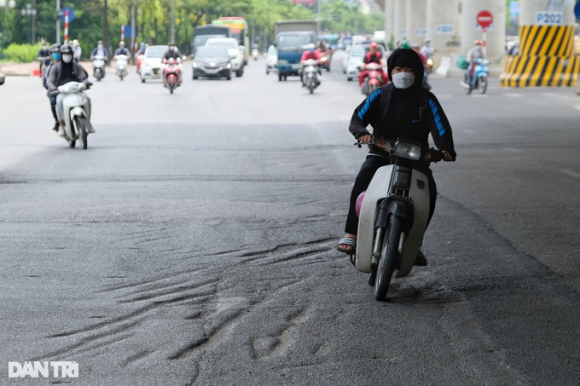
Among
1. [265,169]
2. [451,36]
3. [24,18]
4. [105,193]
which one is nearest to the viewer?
[105,193]

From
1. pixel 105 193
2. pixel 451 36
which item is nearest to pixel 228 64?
pixel 451 36

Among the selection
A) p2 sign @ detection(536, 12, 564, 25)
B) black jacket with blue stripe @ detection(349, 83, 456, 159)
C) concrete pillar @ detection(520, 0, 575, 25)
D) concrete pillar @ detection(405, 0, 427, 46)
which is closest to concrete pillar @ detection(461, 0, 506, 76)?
concrete pillar @ detection(520, 0, 575, 25)

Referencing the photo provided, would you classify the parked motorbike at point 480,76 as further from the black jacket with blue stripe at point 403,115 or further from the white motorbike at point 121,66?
the black jacket with blue stripe at point 403,115

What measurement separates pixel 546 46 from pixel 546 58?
45 cm

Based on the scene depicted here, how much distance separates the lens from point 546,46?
38938 mm

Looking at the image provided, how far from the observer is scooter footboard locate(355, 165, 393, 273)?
7215 mm

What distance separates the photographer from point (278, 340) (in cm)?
609

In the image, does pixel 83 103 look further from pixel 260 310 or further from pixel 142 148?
pixel 260 310

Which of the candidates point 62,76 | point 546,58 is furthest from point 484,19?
point 62,76

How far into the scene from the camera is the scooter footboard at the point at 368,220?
721 centimetres

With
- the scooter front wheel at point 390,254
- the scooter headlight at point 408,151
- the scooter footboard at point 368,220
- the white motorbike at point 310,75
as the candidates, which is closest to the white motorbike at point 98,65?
the white motorbike at point 310,75

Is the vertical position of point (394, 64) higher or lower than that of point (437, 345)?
higher

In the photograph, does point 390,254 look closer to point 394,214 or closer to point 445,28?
point 394,214

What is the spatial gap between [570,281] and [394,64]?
1799 mm
